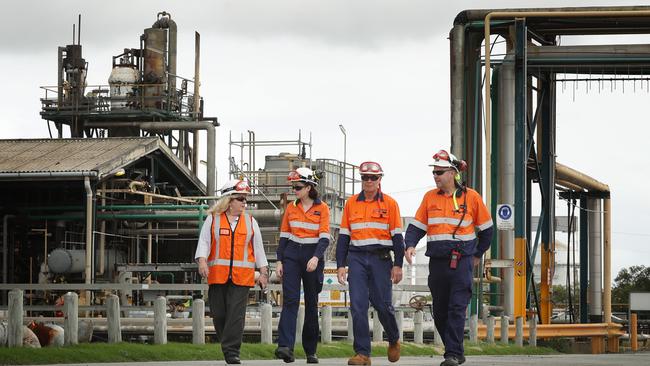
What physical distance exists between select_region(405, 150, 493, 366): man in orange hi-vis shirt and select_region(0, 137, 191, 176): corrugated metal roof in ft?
78.2

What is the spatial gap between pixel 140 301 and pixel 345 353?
25.7 meters

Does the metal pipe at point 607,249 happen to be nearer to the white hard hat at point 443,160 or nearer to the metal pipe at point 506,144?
the metal pipe at point 506,144

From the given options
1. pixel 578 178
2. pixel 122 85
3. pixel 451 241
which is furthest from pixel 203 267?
pixel 122 85

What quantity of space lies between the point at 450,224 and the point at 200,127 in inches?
1511

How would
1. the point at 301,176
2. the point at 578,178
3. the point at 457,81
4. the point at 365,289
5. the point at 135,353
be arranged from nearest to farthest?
the point at 365,289 < the point at 301,176 < the point at 135,353 < the point at 457,81 < the point at 578,178

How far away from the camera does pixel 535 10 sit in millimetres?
36844

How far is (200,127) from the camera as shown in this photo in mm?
54031

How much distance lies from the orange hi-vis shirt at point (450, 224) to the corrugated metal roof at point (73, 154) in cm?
2376

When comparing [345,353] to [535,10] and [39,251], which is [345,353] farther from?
[39,251]

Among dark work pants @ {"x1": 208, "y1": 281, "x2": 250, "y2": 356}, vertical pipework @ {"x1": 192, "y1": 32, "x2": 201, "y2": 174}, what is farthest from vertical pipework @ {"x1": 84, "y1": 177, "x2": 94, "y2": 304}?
dark work pants @ {"x1": 208, "y1": 281, "x2": 250, "y2": 356}

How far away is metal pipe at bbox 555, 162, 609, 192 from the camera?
45719 mm

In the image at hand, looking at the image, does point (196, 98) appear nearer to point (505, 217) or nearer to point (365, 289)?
point (505, 217)

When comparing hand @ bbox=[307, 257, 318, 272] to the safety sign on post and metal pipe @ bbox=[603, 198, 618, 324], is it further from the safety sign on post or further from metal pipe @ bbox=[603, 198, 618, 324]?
metal pipe @ bbox=[603, 198, 618, 324]

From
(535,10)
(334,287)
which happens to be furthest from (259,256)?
(535,10)
